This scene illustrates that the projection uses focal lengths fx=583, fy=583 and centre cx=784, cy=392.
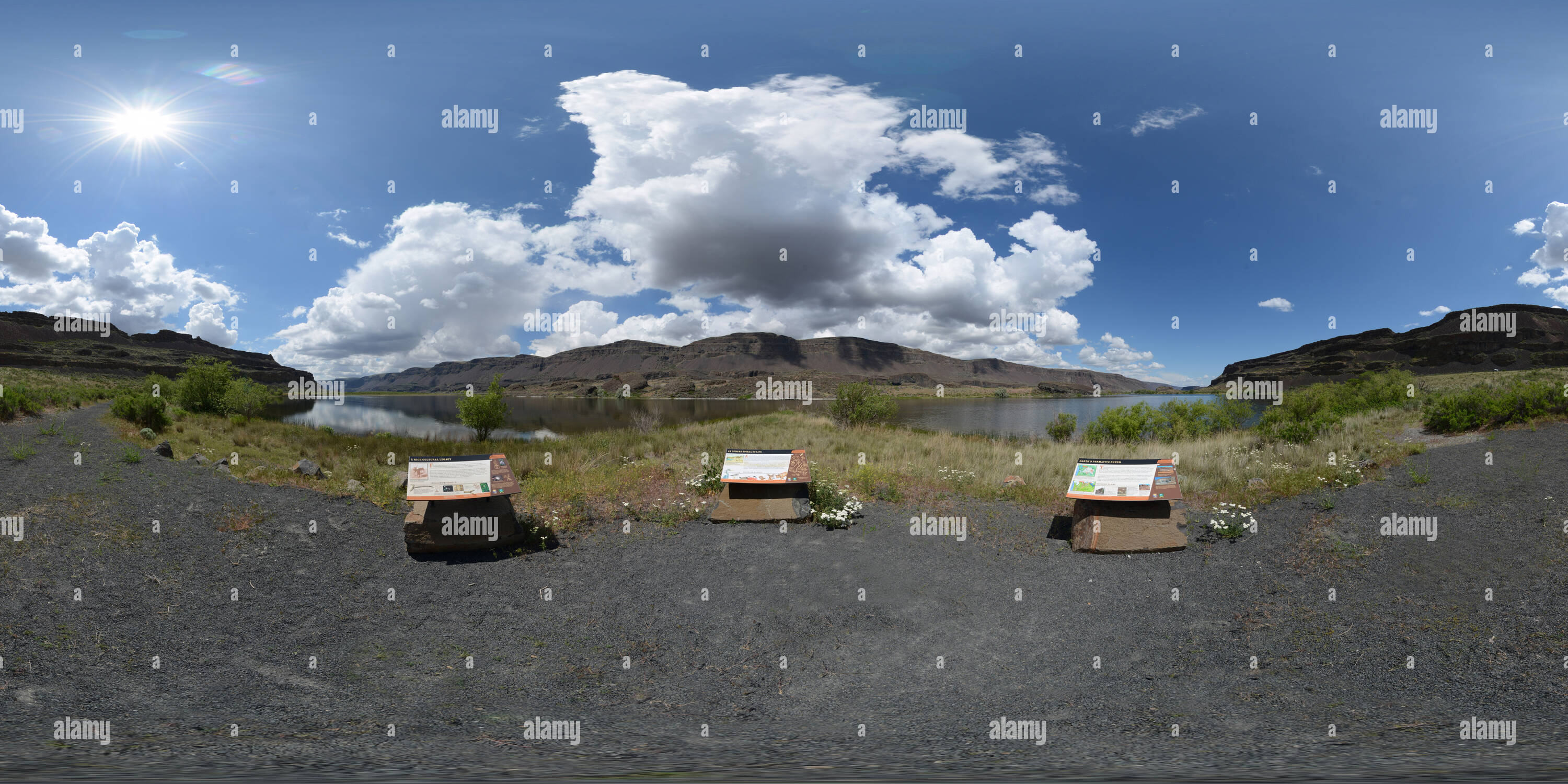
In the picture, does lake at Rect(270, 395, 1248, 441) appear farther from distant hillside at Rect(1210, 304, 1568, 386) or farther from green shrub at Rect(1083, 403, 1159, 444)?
distant hillside at Rect(1210, 304, 1568, 386)

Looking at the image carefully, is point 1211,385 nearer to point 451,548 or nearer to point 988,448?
point 988,448

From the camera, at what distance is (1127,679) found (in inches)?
214

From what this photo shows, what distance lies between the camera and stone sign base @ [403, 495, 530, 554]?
8.59m

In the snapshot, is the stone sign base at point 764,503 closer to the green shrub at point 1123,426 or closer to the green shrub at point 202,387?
the green shrub at point 1123,426

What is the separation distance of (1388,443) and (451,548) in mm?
20818

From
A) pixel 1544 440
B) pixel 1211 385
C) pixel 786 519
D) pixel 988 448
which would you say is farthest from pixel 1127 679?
pixel 1211 385

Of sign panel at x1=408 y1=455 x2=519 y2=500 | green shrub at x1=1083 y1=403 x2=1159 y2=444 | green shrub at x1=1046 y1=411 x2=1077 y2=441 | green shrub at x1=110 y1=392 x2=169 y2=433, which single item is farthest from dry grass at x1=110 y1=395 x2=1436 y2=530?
green shrub at x1=1046 y1=411 x2=1077 y2=441

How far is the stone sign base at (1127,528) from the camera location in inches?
344

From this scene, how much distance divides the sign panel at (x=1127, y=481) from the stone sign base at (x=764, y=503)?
439 cm

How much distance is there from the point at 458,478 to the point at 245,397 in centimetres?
3675

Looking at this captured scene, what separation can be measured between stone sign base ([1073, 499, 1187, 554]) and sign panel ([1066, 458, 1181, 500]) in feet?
0.52

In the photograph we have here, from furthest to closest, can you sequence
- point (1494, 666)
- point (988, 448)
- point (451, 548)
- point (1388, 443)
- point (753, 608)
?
point (988, 448), point (1388, 443), point (451, 548), point (753, 608), point (1494, 666)

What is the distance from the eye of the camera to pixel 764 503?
10500mm

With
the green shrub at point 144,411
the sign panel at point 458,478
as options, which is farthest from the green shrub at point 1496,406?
the green shrub at point 144,411
